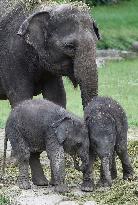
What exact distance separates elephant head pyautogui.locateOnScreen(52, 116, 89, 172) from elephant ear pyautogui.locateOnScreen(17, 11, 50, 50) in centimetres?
134

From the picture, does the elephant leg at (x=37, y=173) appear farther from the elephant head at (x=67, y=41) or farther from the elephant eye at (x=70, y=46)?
the elephant eye at (x=70, y=46)

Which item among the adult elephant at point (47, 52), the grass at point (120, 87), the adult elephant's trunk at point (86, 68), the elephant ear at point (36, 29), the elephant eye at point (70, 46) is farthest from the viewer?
the grass at point (120, 87)

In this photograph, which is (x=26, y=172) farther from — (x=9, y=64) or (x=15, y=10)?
(x=15, y=10)

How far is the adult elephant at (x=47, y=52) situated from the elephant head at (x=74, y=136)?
0.57 m

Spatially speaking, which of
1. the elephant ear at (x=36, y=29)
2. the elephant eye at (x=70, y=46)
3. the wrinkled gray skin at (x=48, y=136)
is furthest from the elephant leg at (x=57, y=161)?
the elephant ear at (x=36, y=29)

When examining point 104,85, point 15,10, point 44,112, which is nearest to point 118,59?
point 104,85

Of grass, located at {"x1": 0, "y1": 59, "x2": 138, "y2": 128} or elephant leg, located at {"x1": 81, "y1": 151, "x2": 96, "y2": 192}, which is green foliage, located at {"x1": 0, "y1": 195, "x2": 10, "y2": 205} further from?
grass, located at {"x1": 0, "y1": 59, "x2": 138, "y2": 128}

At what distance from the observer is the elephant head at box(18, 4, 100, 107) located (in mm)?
6652

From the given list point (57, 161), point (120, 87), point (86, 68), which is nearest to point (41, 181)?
point (57, 161)

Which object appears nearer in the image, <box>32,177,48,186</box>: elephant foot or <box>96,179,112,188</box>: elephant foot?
<box>96,179,112,188</box>: elephant foot

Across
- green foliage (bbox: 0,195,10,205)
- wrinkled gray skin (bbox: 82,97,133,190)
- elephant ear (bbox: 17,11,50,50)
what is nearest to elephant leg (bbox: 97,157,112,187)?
wrinkled gray skin (bbox: 82,97,133,190)

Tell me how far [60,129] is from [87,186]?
0.55 m

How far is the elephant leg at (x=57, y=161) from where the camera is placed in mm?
6023

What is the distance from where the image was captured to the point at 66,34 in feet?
22.7
